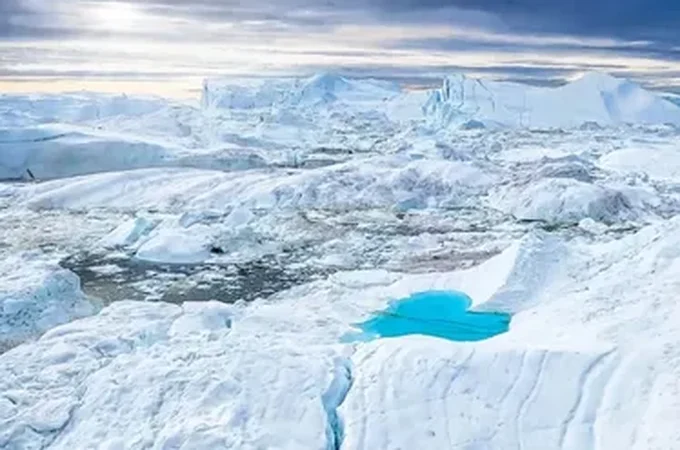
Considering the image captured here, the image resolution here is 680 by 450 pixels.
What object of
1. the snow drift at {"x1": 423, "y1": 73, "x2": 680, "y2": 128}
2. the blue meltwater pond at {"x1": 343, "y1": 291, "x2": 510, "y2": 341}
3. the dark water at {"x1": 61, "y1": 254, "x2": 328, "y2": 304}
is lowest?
the snow drift at {"x1": 423, "y1": 73, "x2": 680, "y2": 128}

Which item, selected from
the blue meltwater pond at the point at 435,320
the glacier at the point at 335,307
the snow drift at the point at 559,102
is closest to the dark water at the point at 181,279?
the glacier at the point at 335,307

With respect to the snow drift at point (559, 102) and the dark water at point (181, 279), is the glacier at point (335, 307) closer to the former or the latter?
the dark water at point (181, 279)

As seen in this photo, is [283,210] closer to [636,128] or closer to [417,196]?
[417,196]

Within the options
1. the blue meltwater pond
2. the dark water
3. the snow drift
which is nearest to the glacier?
the dark water

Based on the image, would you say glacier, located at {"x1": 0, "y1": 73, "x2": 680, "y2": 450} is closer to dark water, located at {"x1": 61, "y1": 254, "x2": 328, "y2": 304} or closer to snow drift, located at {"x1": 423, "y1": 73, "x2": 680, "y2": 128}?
dark water, located at {"x1": 61, "y1": 254, "x2": 328, "y2": 304}

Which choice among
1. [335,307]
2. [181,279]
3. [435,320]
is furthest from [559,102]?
[335,307]

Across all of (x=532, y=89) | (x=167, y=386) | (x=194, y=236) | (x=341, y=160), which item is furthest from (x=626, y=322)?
(x=532, y=89)
